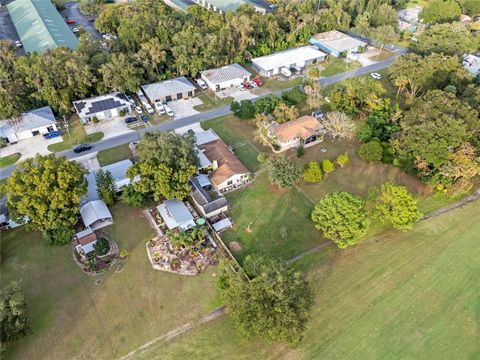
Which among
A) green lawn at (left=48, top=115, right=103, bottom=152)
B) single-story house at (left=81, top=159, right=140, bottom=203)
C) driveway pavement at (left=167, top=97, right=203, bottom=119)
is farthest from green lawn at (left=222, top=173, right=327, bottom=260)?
green lawn at (left=48, top=115, right=103, bottom=152)

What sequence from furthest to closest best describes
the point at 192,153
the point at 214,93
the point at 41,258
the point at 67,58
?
1. the point at 214,93
2. the point at 67,58
3. the point at 192,153
4. the point at 41,258

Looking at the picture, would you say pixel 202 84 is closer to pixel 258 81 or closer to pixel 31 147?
pixel 258 81

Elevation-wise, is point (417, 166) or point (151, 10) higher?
point (151, 10)

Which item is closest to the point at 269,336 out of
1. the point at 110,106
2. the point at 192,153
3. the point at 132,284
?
the point at 132,284

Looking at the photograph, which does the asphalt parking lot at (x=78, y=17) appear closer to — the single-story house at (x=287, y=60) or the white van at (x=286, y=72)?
the single-story house at (x=287, y=60)

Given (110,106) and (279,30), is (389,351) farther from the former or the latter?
(279,30)

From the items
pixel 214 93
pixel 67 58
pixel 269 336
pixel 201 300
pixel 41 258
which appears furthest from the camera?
pixel 214 93
